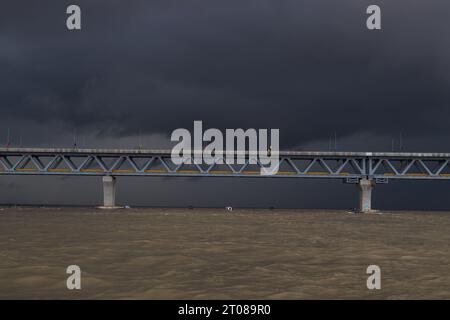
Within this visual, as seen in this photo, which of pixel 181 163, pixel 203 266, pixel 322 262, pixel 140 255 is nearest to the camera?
pixel 203 266

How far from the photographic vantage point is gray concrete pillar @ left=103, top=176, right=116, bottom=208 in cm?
9425

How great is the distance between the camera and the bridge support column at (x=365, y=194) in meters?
92.9

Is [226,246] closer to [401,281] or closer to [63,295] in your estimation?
[401,281]

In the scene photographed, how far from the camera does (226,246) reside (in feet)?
66.8

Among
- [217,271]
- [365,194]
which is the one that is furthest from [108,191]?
[217,271]

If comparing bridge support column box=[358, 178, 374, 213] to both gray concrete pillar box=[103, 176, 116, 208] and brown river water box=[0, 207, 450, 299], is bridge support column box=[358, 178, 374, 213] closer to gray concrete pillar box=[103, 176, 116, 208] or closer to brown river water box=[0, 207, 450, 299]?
gray concrete pillar box=[103, 176, 116, 208]

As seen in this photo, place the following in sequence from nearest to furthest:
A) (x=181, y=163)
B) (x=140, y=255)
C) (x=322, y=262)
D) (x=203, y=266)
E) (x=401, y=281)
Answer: (x=401, y=281)
(x=203, y=266)
(x=322, y=262)
(x=140, y=255)
(x=181, y=163)

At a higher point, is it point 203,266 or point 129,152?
point 129,152

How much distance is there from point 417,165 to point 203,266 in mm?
93335

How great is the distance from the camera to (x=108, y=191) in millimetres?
94625

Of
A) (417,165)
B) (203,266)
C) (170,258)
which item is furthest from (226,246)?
(417,165)

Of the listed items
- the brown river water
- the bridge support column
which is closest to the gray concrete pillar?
the bridge support column

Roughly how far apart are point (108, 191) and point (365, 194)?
5560 centimetres
